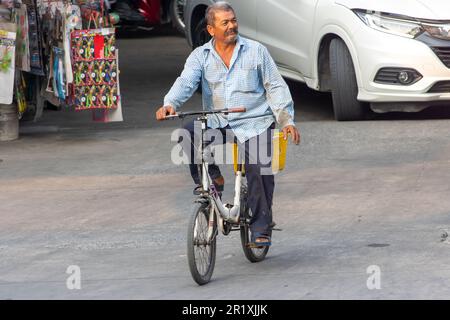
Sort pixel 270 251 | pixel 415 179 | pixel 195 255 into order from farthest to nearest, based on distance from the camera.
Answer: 1. pixel 415 179
2. pixel 270 251
3. pixel 195 255

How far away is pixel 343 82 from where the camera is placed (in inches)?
490

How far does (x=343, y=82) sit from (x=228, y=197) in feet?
9.74

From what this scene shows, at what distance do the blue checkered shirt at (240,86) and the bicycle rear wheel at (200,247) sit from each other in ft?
1.88

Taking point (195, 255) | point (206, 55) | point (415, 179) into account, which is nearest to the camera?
point (195, 255)

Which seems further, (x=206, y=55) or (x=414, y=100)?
(x=414, y=100)

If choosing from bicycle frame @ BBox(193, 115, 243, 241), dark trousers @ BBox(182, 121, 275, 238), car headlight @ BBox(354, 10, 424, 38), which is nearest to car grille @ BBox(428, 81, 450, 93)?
car headlight @ BBox(354, 10, 424, 38)

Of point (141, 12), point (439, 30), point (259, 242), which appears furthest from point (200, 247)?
point (141, 12)

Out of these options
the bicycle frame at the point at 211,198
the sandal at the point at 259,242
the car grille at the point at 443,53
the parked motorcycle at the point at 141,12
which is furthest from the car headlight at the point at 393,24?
the parked motorcycle at the point at 141,12

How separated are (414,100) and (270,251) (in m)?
4.29

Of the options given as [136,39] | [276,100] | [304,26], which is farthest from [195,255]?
[136,39]

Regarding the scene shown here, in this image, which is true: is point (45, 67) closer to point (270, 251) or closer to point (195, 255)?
point (270, 251)

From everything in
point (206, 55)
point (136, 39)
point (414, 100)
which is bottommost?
point (136, 39)

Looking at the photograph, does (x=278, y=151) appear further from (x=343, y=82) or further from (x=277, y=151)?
(x=343, y=82)
